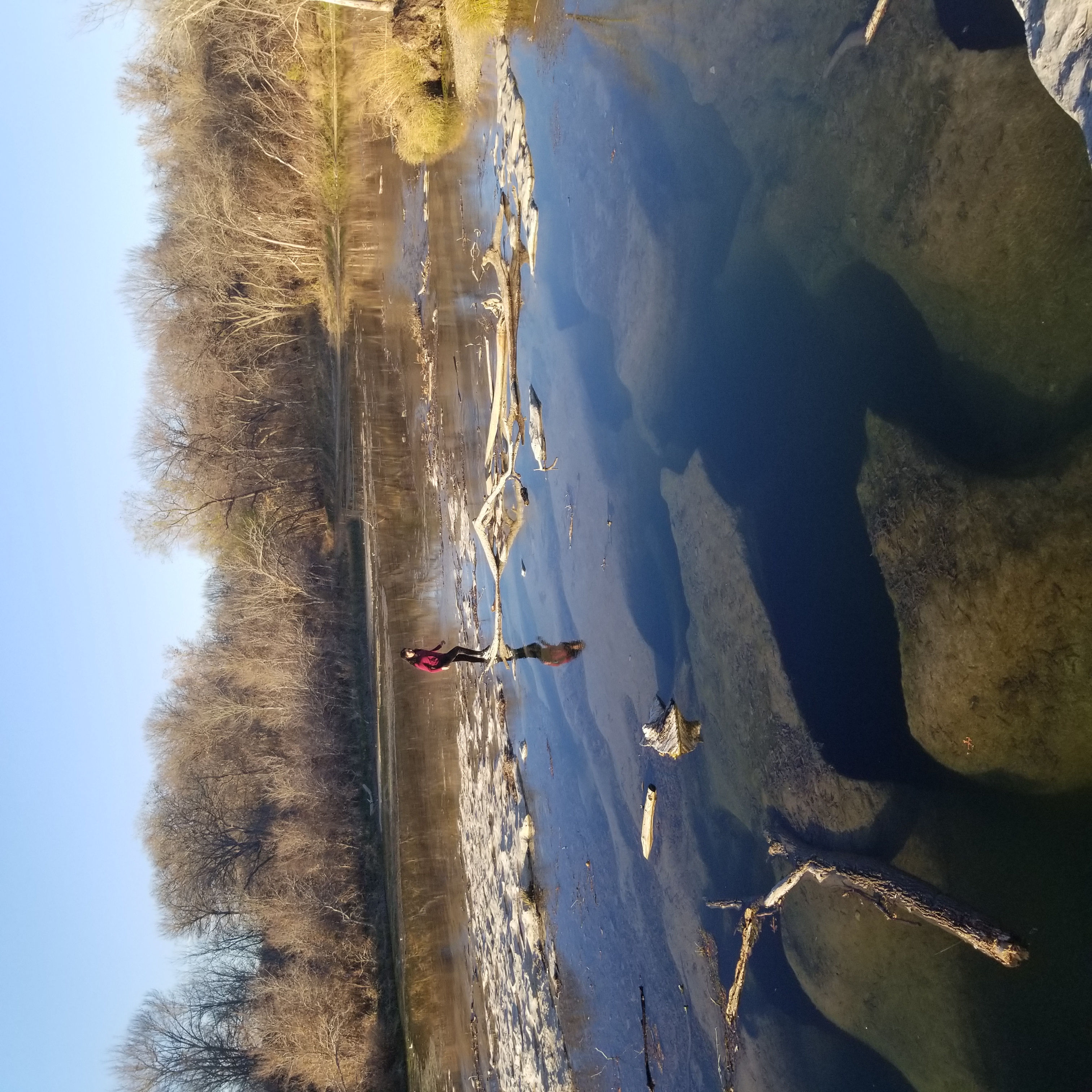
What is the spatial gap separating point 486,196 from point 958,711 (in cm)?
476

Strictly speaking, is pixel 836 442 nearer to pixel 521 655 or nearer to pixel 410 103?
pixel 521 655

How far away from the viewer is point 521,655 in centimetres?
520

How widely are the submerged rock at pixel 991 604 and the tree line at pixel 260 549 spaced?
536 cm

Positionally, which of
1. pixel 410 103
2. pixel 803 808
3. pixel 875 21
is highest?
pixel 410 103

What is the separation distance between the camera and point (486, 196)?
556cm

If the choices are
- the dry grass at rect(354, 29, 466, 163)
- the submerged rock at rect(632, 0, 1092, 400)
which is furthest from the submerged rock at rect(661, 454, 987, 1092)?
the dry grass at rect(354, 29, 466, 163)

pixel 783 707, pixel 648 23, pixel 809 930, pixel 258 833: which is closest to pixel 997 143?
pixel 783 707

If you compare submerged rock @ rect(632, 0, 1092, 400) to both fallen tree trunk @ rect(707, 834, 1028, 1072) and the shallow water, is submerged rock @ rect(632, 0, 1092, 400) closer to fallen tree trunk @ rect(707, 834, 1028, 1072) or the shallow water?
the shallow water

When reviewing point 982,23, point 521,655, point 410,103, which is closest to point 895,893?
point 982,23

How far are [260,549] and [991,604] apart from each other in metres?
6.11

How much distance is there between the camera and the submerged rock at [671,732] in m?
3.45

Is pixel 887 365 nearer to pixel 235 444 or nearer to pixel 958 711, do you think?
pixel 958 711

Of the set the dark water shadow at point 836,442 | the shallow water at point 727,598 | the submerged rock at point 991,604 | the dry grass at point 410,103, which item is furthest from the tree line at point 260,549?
the submerged rock at point 991,604

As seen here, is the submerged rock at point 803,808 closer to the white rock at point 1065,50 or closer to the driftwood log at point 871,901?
the driftwood log at point 871,901
